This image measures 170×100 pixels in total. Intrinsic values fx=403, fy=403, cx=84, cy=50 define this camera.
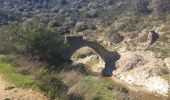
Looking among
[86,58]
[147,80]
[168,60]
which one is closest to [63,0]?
[86,58]

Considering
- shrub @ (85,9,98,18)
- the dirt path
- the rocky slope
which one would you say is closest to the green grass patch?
the dirt path

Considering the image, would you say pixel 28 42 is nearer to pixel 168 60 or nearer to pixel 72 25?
pixel 168 60

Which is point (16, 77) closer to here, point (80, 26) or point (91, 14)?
point (80, 26)

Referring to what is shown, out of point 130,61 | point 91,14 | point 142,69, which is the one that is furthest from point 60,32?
point 91,14

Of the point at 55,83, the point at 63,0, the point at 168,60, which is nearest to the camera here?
the point at 55,83

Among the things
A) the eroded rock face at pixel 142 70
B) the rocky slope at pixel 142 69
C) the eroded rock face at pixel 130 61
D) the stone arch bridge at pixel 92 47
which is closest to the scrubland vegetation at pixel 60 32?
the rocky slope at pixel 142 69

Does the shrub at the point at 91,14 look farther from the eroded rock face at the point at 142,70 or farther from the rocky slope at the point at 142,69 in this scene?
the eroded rock face at the point at 142,70
